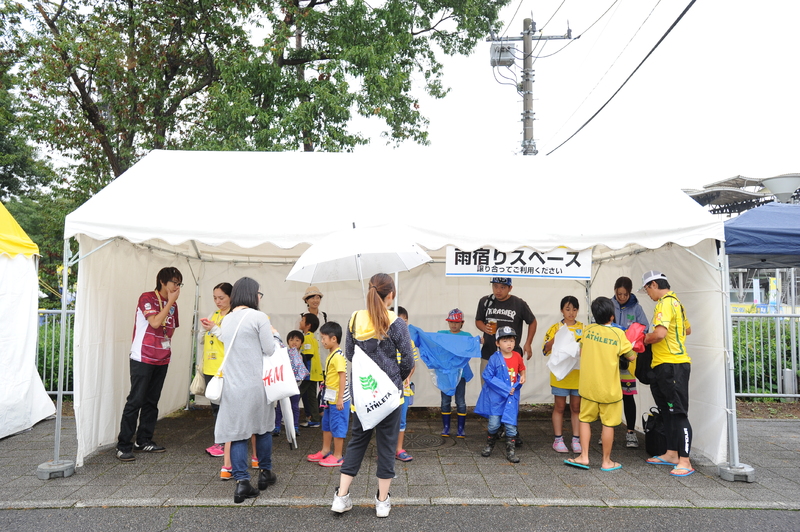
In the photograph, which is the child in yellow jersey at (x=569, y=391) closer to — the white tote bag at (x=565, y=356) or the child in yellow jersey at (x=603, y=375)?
the white tote bag at (x=565, y=356)

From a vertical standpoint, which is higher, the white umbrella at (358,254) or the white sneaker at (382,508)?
the white umbrella at (358,254)

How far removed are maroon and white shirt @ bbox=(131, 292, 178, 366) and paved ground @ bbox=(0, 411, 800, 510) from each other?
985mm

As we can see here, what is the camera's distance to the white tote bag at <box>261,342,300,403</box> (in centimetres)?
396

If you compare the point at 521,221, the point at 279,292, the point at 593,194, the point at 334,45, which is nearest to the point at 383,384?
the point at 521,221

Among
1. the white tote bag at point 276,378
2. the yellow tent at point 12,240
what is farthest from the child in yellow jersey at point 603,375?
the yellow tent at point 12,240

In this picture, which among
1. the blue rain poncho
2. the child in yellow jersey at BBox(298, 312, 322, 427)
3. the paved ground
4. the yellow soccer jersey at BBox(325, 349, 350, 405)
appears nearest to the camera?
the paved ground

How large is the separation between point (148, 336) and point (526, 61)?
418 inches

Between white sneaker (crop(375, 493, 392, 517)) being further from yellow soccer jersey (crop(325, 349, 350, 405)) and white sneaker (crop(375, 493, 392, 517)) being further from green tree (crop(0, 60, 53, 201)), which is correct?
green tree (crop(0, 60, 53, 201))

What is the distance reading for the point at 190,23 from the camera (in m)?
11.1

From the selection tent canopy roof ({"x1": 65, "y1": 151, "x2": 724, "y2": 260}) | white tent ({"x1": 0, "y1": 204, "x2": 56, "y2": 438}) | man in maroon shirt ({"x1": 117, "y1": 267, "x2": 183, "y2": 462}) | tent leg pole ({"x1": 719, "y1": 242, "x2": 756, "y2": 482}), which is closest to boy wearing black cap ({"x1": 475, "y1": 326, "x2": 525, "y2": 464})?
tent canopy roof ({"x1": 65, "y1": 151, "x2": 724, "y2": 260})

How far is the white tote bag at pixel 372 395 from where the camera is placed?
3.54m

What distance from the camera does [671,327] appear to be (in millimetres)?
4789

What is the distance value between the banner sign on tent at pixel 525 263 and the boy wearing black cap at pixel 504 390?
68 centimetres

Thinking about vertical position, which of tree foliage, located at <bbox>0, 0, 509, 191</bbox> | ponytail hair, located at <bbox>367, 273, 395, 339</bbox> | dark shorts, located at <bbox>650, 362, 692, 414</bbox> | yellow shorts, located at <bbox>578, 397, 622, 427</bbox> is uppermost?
tree foliage, located at <bbox>0, 0, 509, 191</bbox>
